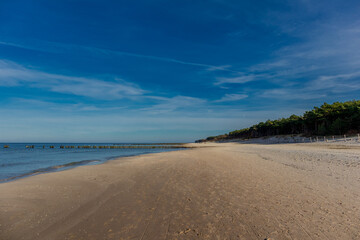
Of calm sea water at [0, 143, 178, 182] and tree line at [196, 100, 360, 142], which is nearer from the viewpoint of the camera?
calm sea water at [0, 143, 178, 182]

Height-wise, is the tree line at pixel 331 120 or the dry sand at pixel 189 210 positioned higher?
the tree line at pixel 331 120

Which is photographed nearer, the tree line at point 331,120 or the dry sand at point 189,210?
the dry sand at point 189,210

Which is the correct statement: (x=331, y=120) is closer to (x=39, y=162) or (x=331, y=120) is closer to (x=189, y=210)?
(x=189, y=210)

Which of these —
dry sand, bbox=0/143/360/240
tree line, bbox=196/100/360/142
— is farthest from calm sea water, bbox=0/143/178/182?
tree line, bbox=196/100/360/142

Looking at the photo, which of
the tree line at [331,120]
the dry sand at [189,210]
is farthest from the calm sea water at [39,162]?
the tree line at [331,120]

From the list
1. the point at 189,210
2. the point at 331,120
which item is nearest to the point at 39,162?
the point at 189,210

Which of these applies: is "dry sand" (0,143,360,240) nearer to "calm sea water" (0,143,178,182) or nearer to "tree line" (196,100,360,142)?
"calm sea water" (0,143,178,182)

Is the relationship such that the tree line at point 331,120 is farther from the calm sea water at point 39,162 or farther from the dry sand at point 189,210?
the calm sea water at point 39,162

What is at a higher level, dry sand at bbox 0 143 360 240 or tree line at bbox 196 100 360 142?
tree line at bbox 196 100 360 142

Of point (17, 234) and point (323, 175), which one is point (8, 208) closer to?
point (17, 234)

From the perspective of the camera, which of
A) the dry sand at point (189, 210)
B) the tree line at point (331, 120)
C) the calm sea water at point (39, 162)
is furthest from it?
the tree line at point (331, 120)

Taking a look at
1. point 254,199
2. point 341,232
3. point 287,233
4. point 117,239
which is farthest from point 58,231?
point 341,232

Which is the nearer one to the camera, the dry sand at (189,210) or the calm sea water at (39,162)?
the dry sand at (189,210)

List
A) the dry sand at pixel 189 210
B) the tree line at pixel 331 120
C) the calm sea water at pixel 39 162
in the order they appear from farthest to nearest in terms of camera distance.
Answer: the tree line at pixel 331 120 → the calm sea water at pixel 39 162 → the dry sand at pixel 189 210
